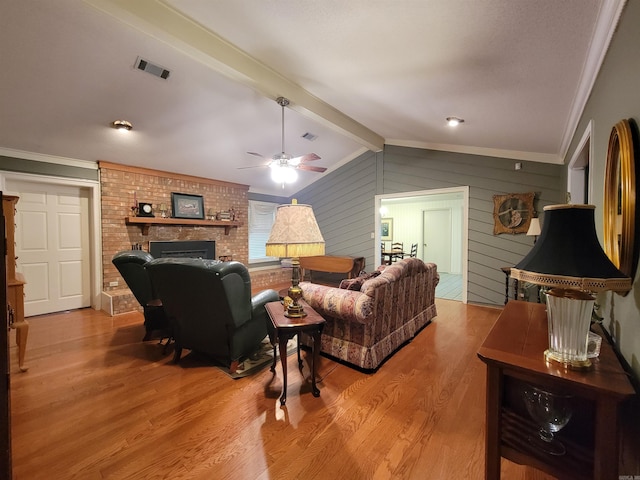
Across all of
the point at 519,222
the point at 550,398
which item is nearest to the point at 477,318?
the point at 519,222

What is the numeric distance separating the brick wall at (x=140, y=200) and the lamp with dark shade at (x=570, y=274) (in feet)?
16.9

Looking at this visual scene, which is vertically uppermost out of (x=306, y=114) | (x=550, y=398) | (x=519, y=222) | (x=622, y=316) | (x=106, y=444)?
(x=306, y=114)

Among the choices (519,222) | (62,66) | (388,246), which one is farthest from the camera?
(388,246)

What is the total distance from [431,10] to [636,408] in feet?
7.41

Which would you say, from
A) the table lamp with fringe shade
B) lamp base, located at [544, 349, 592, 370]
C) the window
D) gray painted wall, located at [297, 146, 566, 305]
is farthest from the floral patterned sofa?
the window

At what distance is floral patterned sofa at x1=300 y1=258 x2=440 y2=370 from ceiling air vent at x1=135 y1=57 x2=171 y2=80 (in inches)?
106

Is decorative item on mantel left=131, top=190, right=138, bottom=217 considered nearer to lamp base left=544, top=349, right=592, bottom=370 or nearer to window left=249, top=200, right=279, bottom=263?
window left=249, top=200, right=279, bottom=263

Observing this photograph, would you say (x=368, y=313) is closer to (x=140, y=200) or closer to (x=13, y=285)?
(x=13, y=285)

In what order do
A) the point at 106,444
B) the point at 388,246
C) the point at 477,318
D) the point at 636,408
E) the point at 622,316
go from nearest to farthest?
the point at 636,408 → the point at 622,316 → the point at 106,444 → the point at 477,318 → the point at 388,246

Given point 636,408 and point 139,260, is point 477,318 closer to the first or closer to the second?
point 636,408

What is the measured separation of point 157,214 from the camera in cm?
Result: 510

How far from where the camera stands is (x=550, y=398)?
105cm

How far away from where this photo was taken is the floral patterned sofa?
2416 mm

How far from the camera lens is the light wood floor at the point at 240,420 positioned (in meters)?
1.51
